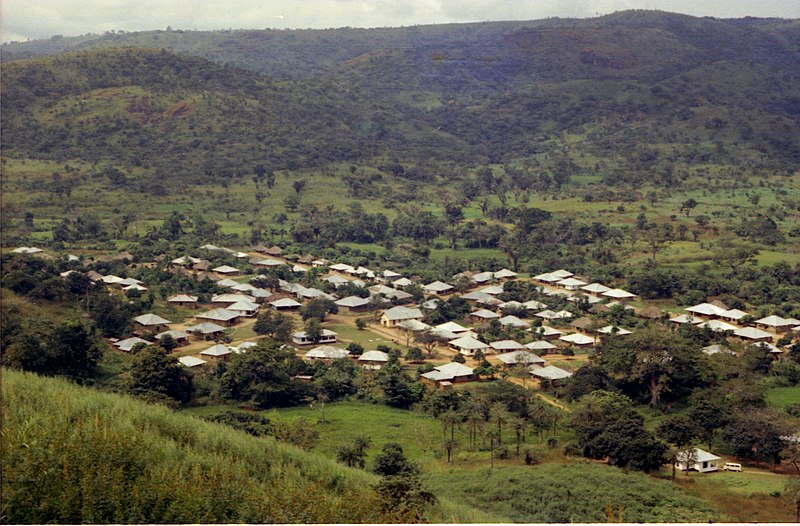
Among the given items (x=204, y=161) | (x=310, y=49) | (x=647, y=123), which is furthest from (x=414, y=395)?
(x=310, y=49)

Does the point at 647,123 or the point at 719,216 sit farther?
the point at 647,123

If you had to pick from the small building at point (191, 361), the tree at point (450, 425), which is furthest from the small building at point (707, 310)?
the small building at point (191, 361)

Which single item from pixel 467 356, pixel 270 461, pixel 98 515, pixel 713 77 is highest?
pixel 713 77

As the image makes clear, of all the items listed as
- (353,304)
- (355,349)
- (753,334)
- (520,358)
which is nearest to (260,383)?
(355,349)

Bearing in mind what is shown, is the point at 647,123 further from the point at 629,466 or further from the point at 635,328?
the point at 629,466

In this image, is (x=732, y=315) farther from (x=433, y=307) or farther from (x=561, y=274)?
(x=433, y=307)

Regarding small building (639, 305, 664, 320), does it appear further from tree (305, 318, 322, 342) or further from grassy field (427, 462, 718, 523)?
grassy field (427, 462, 718, 523)

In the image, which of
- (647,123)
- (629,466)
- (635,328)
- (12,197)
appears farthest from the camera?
(647,123)

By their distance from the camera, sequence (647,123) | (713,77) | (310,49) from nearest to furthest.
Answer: (647,123) → (713,77) → (310,49)
